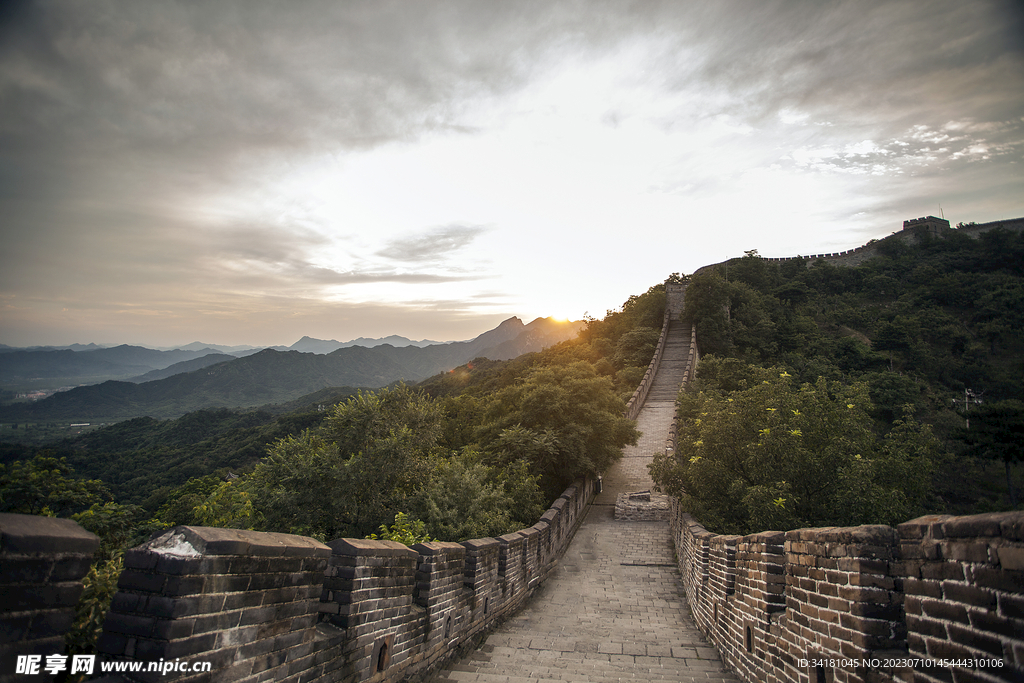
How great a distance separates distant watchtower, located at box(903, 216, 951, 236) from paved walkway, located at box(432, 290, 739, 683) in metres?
65.4

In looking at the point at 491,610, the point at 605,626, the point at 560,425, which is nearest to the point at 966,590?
the point at 491,610

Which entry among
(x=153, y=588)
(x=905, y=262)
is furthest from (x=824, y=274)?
(x=153, y=588)

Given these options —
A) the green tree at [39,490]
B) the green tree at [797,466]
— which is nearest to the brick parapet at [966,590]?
the green tree at [797,466]

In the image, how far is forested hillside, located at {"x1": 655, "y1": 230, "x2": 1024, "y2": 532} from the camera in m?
8.10

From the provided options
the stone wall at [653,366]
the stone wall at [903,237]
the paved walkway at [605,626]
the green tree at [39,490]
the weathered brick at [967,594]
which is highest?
the stone wall at [903,237]

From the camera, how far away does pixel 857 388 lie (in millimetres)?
10812

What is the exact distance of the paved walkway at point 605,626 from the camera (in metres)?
5.52

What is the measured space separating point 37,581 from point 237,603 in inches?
33.9

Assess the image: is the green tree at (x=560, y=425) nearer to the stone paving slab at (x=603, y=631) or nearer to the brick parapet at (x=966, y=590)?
the stone paving slab at (x=603, y=631)

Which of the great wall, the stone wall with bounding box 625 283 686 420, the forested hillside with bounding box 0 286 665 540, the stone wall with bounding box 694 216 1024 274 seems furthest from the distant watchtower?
the great wall

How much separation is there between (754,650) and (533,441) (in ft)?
27.3

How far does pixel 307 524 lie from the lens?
7.20 m

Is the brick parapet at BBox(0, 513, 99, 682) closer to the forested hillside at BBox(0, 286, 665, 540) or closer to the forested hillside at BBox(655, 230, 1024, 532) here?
the forested hillside at BBox(0, 286, 665, 540)

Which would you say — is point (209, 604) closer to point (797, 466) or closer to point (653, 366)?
point (797, 466)
